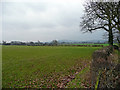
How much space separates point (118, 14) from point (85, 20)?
10983 millimetres

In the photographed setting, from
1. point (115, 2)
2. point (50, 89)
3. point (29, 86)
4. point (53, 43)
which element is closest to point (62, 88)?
point (50, 89)

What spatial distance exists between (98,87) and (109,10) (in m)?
5.24

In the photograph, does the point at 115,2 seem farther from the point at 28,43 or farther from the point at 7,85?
the point at 28,43

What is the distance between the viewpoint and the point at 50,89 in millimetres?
3309

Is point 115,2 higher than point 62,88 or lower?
higher

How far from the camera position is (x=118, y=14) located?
16.3 ft

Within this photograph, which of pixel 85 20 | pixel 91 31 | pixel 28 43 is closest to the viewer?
pixel 85 20

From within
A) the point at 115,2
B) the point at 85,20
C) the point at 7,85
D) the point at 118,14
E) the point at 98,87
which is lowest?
the point at 7,85

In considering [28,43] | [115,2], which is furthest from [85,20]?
[28,43]

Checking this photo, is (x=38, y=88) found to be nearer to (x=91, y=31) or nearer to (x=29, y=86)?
(x=29, y=86)

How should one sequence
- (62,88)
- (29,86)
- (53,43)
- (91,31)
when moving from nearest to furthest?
(62,88), (29,86), (91,31), (53,43)

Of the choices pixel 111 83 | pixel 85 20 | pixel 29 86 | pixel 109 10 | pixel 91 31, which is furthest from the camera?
pixel 91 31

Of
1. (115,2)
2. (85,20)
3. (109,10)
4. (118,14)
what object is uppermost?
(85,20)

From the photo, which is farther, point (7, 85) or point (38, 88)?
point (7, 85)
